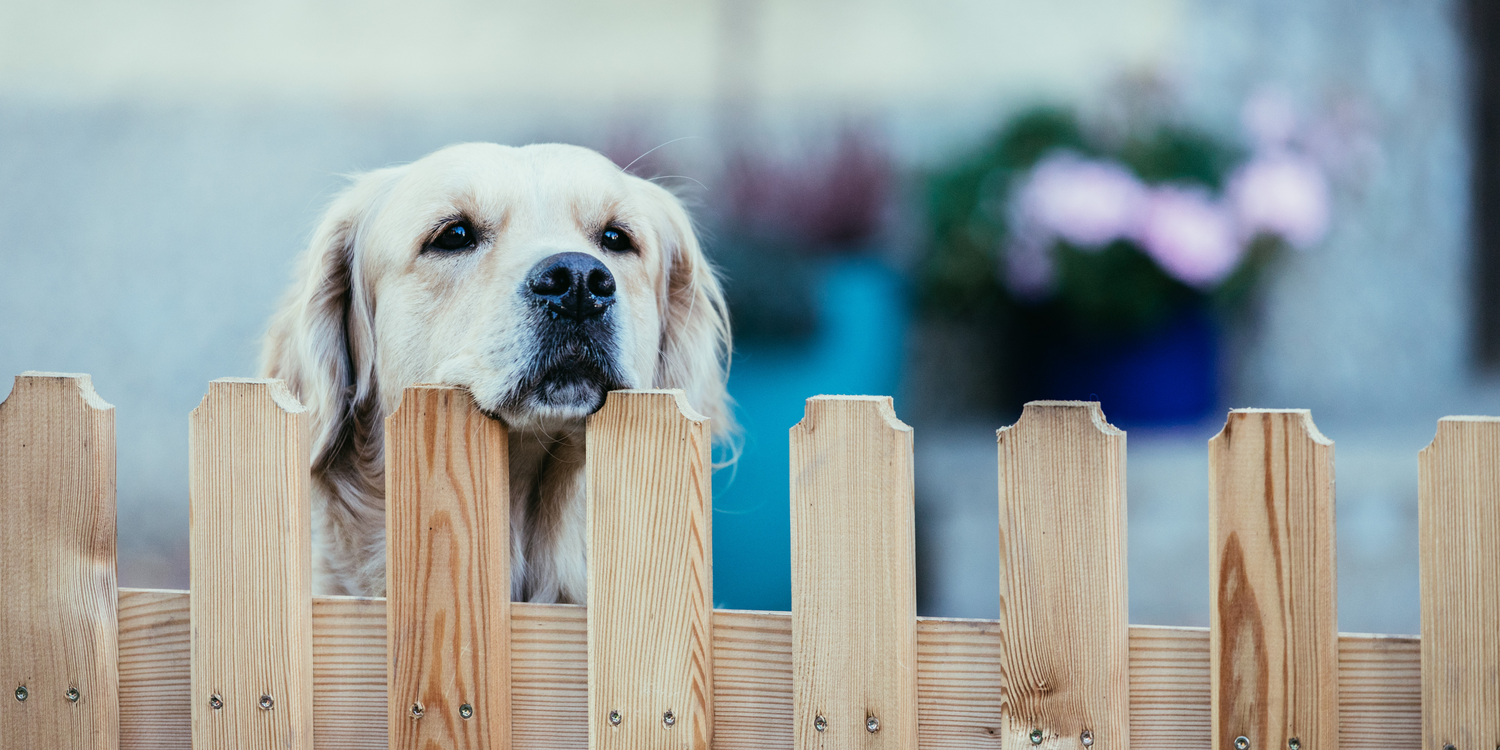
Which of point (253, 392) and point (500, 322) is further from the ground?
point (500, 322)

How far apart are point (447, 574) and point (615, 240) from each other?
2.04 feet

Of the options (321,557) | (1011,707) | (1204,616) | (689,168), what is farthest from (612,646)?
(1204,616)

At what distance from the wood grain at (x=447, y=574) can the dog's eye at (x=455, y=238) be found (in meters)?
0.40

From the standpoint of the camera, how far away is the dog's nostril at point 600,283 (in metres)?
1.45

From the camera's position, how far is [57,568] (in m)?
1.33

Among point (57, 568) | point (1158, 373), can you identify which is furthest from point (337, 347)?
point (1158, 373)

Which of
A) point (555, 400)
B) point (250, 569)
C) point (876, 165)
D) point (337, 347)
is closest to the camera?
point (250, 569)

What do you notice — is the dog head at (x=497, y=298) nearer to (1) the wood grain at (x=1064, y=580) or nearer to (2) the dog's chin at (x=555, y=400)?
(2) the dog's chin at (x=555, y=400)

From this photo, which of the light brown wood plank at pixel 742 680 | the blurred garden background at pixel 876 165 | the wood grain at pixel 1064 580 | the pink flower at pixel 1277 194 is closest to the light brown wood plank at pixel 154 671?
the light brown wood plank at pixel 742 680

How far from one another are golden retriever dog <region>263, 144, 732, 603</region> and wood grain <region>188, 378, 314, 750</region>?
24 centimetres

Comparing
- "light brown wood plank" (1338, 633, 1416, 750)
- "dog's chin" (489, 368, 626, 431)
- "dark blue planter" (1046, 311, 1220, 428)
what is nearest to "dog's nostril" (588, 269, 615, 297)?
"dog's chin" (489, 368, 626, 431)

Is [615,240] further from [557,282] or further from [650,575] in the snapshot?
[650,575]

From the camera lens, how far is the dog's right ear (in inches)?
66.4

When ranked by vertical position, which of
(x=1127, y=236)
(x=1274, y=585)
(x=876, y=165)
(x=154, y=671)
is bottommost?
(x=154, y=671)
